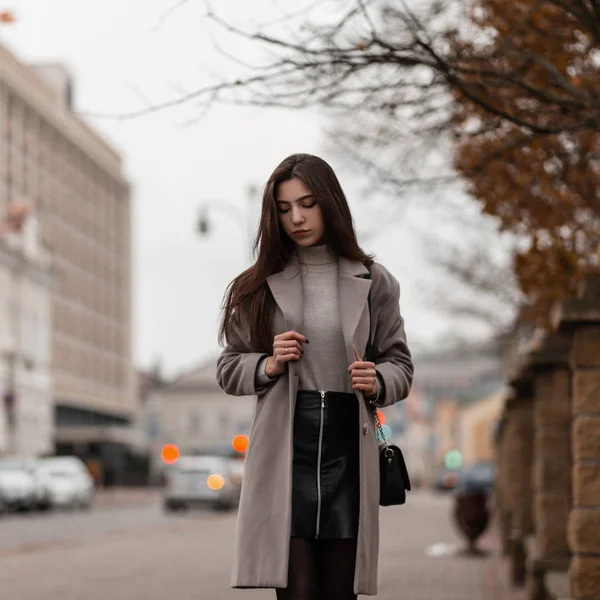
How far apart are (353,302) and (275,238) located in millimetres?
301

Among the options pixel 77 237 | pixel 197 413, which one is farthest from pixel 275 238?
pixel 197 413

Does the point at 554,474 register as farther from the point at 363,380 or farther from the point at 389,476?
the point at 363,380

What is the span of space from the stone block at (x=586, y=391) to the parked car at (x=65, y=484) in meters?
37.1

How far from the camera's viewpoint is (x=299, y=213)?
4.38 metres

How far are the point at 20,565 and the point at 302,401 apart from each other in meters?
14.1

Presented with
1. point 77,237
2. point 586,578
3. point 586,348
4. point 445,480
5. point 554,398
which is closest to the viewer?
point 586,578

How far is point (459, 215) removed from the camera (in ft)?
67.5

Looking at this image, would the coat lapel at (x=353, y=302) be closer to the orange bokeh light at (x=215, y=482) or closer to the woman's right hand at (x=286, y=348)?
the woman's right hand at (x=286, y=348)

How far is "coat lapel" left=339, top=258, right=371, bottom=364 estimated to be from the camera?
4.29 metres

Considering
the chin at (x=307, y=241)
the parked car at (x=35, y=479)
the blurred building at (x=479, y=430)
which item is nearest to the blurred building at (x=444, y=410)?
the blurred building at (x=479, y=430)

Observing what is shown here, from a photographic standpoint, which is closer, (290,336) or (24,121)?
(290,336)

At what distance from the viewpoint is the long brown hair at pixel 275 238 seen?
172 inches

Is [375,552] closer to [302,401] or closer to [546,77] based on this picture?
[302,401]

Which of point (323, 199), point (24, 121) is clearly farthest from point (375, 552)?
point (24, 121)
